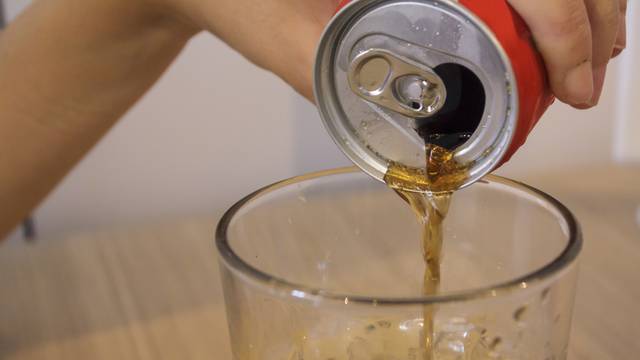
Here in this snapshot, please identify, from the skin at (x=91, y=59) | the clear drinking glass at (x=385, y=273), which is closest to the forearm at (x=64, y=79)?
the skin at (x=91, y=59)

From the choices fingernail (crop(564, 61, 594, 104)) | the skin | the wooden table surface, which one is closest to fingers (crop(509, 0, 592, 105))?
fingernail (crop(564, 61, 594, 104))

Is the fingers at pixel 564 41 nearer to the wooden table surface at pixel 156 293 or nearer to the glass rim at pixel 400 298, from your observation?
the glass rim at pixel 400 298

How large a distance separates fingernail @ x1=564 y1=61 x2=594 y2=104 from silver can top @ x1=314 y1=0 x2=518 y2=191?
5 centimetres

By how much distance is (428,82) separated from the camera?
425 millimetres

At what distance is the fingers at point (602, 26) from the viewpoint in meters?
0.47

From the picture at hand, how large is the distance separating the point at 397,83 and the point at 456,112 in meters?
0.04

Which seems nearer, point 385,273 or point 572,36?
point 572,36

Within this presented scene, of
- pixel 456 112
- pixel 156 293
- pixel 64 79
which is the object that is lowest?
pixel 156 293

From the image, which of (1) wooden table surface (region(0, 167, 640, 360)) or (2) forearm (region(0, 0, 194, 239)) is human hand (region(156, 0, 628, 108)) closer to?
(2) forearm (region(0, 0, 194, 239))

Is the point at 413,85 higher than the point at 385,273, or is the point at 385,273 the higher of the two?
the point at 413,85

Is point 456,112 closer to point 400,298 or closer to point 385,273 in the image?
point 400,298

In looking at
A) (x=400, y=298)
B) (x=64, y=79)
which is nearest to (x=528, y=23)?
(x=400, y=298)

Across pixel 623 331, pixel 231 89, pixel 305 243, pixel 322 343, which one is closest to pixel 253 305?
pixel 322 343

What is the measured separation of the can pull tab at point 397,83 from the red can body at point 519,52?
4 cm
